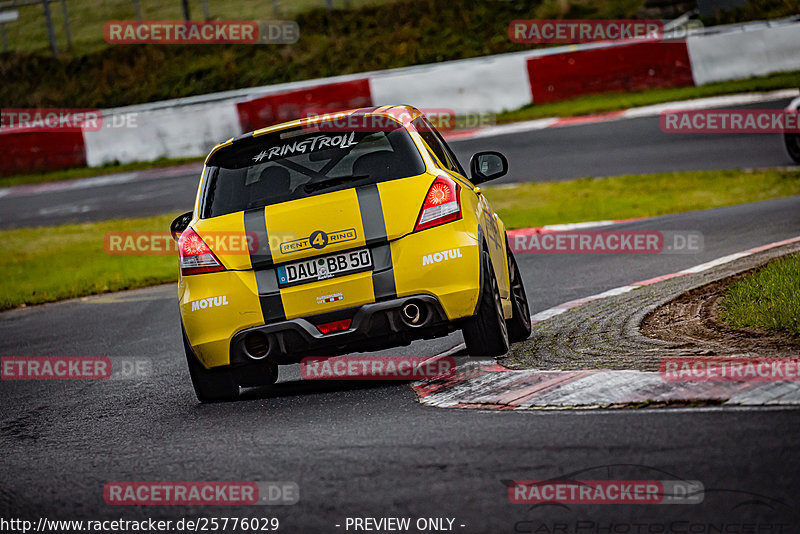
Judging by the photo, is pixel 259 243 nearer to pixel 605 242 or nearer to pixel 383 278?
pixel 383 278

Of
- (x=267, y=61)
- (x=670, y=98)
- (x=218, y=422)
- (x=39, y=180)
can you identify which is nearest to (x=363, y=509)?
(x=218, y=422)

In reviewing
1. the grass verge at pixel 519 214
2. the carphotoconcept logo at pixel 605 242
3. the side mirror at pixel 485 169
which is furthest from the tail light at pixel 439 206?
the grass verge at pixel 519 214

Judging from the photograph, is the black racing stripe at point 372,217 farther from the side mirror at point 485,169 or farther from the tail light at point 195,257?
the side mirror at point 485,169

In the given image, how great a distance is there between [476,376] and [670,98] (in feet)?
54.0

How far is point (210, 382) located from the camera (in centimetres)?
715

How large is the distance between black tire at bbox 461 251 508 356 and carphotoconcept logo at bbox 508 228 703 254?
Result: 5.14 metres

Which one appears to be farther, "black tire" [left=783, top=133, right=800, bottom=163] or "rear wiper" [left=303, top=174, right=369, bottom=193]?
"black tire" [left=783, top=133, right=800, bottom=163]

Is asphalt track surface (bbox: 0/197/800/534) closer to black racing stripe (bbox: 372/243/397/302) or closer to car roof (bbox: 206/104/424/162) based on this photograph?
black racing stripe (bbox: 372/243/397/302)

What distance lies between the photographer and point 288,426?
6.17 metres

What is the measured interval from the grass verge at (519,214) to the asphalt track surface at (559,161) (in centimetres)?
63

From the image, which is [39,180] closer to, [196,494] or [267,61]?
[267,61]

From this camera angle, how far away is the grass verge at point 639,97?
2178 centimetres

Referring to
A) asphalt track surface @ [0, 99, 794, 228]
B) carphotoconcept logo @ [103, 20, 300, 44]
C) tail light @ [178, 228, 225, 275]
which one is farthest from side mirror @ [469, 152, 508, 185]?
carphotoconcept logo @ [103, 20, 300, 44]

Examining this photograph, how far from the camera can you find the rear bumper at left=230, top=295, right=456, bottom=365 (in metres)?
6.60
